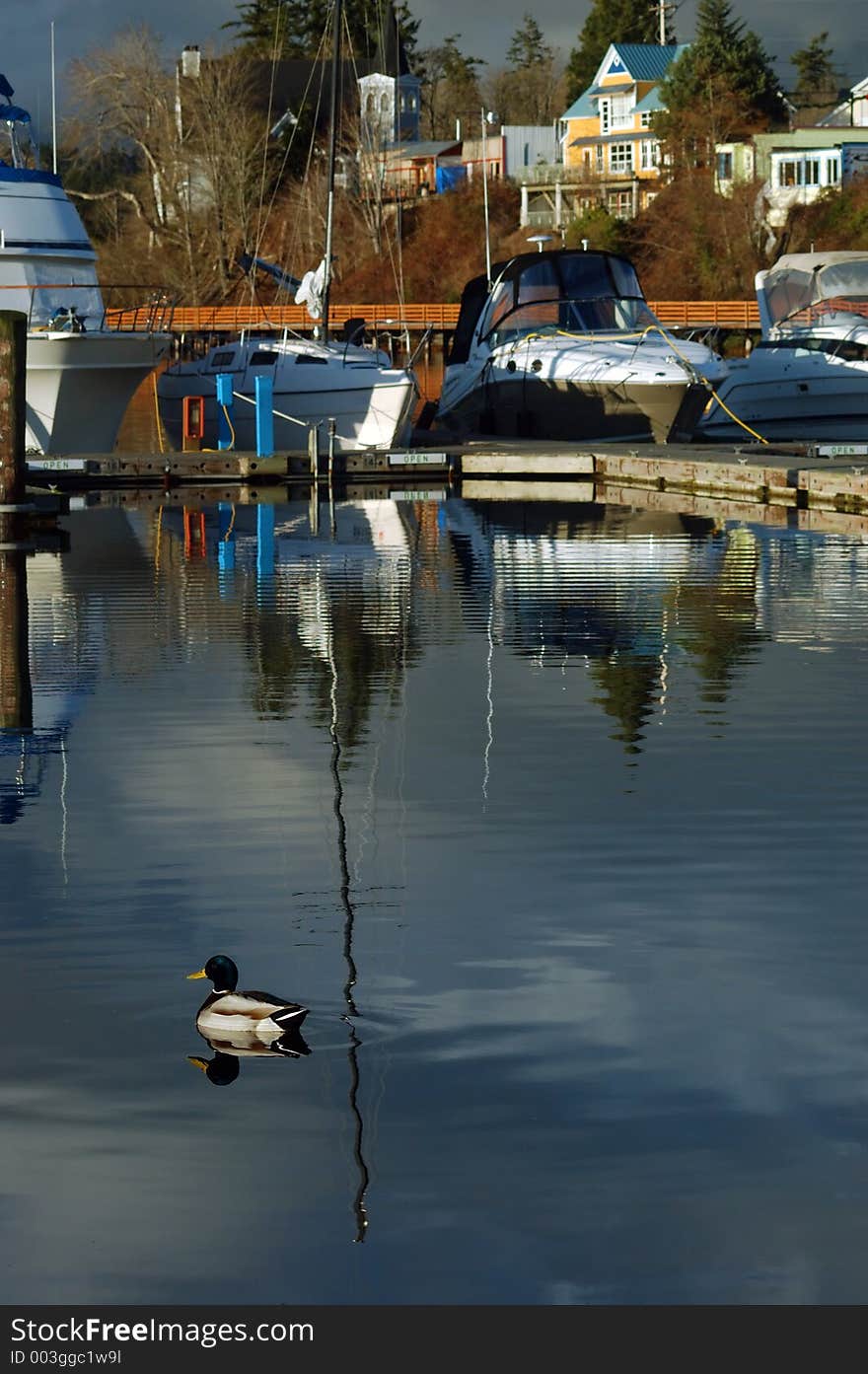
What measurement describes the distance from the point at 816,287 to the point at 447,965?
130 feet

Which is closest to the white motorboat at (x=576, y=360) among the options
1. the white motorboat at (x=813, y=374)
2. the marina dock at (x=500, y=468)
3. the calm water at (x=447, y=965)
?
the marina dock at (x=500, y=468)

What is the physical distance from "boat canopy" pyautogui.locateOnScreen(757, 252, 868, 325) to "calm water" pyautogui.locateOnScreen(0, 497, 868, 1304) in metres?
29.2

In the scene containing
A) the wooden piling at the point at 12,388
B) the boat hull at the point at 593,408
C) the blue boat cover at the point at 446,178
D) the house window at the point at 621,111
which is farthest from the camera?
the blue boat cover at the point at 446,178

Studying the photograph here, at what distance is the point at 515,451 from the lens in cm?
3453

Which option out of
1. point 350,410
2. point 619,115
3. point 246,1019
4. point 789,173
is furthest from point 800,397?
point 619,115

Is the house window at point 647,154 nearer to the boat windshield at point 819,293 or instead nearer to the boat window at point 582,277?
the boat windshield at point 819,293

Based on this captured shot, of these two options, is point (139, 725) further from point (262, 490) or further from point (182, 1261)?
point (262, 490)

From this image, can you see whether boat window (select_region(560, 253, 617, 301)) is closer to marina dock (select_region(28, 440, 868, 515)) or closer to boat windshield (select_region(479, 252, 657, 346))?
boat windshield (select_region(479, 252, 657, 346))

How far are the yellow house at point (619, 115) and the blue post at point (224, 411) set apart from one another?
64.5m

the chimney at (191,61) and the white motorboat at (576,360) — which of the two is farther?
the chimney at (191,61)

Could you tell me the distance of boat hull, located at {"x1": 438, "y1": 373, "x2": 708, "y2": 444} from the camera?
36.1 metres

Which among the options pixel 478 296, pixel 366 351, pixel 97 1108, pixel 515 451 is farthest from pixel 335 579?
pixel 478 296

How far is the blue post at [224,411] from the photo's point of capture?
36406 millimetres

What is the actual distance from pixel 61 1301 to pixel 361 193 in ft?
315
